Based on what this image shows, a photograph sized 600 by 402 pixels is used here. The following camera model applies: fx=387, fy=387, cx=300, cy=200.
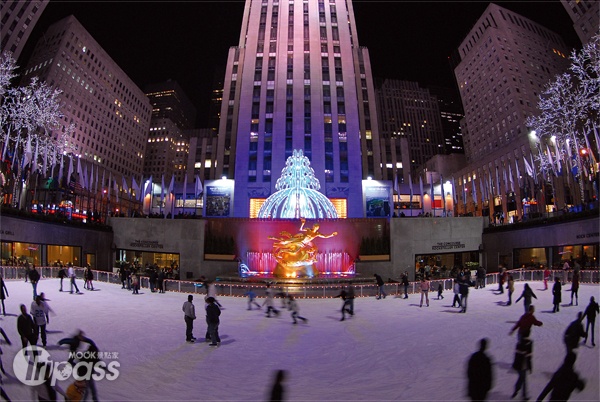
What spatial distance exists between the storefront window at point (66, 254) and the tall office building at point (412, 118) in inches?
4665

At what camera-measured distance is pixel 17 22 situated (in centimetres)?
7056

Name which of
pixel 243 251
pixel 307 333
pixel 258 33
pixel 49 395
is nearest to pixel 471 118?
pixel 258 33

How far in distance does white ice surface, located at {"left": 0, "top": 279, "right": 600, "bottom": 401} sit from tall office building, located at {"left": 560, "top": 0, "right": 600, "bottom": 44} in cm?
7110

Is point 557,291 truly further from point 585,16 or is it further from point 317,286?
point 585,16

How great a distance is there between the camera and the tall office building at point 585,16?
66625 mm

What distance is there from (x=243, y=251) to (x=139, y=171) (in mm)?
95994

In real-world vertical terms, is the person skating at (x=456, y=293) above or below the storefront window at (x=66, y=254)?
below

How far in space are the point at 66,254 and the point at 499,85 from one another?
306 ft

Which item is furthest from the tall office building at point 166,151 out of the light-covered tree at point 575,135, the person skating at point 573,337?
the person skating at point 573,337

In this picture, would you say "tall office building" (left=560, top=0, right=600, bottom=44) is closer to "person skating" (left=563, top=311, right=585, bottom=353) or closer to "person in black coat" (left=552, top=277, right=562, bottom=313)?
"person in black coat" (left=552, top=277, right=562, bottom=313)

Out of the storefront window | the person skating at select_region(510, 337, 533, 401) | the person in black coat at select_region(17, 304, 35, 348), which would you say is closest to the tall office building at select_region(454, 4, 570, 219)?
the storefront window

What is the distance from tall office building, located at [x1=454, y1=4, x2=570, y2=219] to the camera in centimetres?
7769

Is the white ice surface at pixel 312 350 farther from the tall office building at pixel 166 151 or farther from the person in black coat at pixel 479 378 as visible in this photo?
the tall office building at pixel 166 151

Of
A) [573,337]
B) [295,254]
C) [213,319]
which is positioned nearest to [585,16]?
[295,254]
